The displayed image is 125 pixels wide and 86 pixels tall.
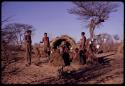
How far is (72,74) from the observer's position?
1337 centimetres

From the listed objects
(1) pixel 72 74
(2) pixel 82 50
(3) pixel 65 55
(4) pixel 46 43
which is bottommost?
(1) pixel 72 74

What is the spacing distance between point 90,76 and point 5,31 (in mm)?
5146

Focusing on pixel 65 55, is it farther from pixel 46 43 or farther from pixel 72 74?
pixel 72 74

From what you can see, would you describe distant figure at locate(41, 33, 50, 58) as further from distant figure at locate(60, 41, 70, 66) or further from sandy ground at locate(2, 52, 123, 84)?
distant figure at locate(60, 41, 70, 66)

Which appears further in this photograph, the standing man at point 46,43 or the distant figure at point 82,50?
the standing man at point 46,43

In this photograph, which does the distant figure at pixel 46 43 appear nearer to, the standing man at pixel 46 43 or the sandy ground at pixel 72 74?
the standing man at pixel 46 43

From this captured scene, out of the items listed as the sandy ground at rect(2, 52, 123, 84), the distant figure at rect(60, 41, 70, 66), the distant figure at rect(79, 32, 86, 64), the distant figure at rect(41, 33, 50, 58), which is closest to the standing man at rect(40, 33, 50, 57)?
the distant figure at rect(41, 33, 50, 58)

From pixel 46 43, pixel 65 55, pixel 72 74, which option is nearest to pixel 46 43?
pixel 46 43

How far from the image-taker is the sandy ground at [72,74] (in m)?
11.7

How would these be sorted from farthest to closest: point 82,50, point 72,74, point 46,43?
1. point 46,43
2. point 82,50
3. point 72,74

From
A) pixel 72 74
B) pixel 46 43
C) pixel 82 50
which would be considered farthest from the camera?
pixel 46 43

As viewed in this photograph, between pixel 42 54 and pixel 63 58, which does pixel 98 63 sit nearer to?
pixel 63 58

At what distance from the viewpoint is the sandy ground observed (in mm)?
11740

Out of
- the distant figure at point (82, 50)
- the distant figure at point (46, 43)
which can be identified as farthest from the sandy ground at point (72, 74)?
the distant figure at point (46, 43)
